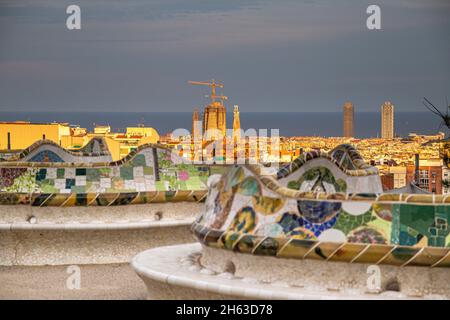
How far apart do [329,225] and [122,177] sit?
880 centimetres

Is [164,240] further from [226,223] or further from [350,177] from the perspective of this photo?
[226,223]

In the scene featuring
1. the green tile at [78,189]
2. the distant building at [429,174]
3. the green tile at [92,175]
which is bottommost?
the distant building at [429,174]

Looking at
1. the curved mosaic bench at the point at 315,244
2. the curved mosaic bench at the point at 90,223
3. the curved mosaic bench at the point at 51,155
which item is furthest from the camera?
the curved mosaic bench at the point at 51,155

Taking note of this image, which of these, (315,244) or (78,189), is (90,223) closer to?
(78,189)

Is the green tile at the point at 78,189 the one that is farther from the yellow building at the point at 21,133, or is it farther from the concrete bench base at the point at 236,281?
the yellow building at the point at 21,133

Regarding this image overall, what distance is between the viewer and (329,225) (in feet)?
39.4

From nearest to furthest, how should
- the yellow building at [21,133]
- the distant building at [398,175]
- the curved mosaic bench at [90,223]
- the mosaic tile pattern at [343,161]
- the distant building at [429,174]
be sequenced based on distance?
1. the mosaic tile pattern at [343,161]
2. the curved mosaic bench at [90,223]
3. the distant building at [429,174]
4. the distant building at [398,175]
5. the yellow building at [21,133]

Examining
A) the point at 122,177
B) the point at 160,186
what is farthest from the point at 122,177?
the point at 160,186

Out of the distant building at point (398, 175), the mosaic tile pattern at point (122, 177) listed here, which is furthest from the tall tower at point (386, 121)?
the mosaic tile pattern at point (122, 177)

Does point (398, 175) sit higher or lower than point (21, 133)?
lower

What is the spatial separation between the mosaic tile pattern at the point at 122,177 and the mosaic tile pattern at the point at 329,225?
234 inches

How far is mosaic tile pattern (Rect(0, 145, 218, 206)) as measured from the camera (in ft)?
64.7

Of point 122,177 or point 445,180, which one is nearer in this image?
point 122,177

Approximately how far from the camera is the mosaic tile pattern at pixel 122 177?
19.7 m
